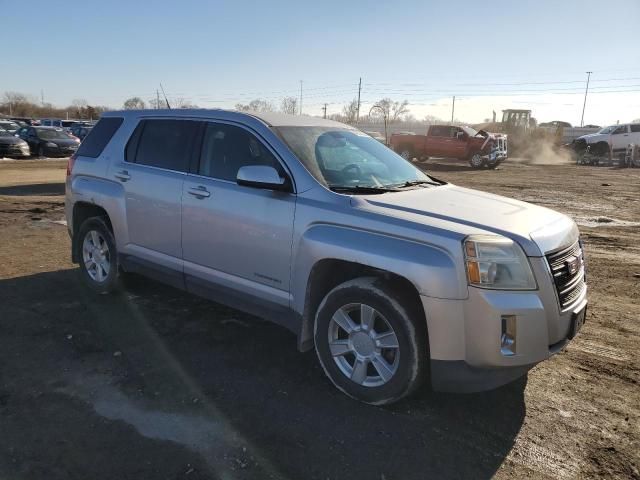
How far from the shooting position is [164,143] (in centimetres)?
471

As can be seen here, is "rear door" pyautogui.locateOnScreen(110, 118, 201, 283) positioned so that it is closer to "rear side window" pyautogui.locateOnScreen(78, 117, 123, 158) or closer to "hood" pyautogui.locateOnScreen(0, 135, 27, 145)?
"rear side window" pyautogui.locateOnScreen(78, 117, 123, 158)

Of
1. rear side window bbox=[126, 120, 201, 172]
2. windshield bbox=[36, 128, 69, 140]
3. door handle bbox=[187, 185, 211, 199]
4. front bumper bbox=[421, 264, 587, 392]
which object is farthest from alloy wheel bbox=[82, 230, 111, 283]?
windshield bbox=[36, 128, 69, 140]

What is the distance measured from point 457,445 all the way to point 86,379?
2520 millimetres

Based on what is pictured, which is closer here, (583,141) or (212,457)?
(212,457)

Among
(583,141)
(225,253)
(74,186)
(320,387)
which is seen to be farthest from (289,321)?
(583,141)

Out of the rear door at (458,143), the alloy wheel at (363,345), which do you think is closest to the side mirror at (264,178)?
the alloy wheel at (363,345)

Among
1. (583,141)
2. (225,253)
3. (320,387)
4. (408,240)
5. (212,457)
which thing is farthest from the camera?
(583,141)

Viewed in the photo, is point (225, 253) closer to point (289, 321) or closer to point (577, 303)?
point (289, 321)

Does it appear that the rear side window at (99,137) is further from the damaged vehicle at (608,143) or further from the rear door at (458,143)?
the damaged vehicle at (608,143)

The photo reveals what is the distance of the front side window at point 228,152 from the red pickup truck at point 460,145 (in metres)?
23.0

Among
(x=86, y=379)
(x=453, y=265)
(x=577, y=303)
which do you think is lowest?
(x=86, y=379)

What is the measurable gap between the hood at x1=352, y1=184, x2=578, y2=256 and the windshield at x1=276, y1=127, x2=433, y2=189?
0.33 meters

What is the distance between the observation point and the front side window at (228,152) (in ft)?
13.1

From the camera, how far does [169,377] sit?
365 cm
